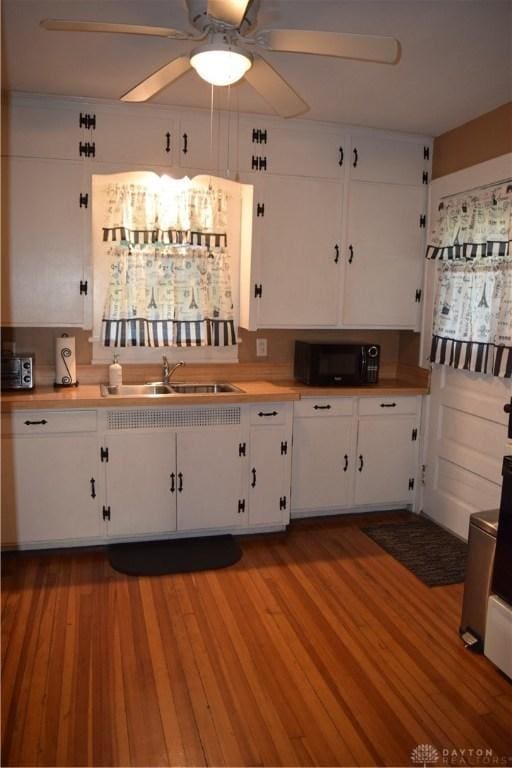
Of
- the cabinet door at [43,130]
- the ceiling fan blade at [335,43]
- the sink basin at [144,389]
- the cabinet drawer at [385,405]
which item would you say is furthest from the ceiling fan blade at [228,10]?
the cabinet drawer at [385,405]

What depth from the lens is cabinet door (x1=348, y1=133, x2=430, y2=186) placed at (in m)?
3.90

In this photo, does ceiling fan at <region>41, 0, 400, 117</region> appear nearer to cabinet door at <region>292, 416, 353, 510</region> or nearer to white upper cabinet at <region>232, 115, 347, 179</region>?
white upper cabinet at <region>232, 115, 347, 179</region>

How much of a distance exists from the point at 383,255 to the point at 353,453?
1.39 meters

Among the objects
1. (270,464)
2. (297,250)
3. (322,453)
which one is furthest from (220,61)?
(322,453)

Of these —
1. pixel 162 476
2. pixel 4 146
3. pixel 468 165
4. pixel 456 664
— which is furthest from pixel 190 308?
pixel 456 664

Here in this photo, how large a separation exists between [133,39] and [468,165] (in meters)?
2.17

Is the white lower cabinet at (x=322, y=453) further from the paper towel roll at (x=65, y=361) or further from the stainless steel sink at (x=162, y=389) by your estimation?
the paper towel roll at (x=65, y=361)

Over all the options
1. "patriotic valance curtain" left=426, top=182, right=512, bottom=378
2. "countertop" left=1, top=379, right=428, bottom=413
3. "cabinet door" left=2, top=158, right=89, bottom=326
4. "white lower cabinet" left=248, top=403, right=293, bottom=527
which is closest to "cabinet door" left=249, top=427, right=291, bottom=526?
"white lower cabinet" left=248, top=403, right=293, bottom=527

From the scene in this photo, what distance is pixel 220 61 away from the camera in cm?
199

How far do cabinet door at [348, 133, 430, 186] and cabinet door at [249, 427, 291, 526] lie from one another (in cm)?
184

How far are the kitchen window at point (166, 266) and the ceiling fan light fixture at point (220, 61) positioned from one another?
158 cm

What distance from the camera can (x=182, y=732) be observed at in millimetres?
2076

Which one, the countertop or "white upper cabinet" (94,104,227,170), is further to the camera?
"white upper cabinet" (94,104,227,170)

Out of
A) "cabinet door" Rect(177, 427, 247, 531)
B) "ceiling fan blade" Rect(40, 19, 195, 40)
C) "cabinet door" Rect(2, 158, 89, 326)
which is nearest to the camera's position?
"ceiling fan blade" Rect(40, 19, 195, 40)
